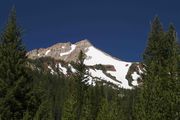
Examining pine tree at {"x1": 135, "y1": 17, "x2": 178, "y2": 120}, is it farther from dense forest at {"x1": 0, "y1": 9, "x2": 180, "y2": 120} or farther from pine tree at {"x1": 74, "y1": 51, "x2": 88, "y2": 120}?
pine tree at {"x1": 74, "y1": 51, "x2": 88, "y2": 120}

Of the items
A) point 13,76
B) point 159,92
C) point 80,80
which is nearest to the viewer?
point 13,76

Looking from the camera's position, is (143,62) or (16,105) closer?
(16,105)

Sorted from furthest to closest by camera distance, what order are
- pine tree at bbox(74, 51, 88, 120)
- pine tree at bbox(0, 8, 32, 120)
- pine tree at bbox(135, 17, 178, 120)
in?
pine tree at bbox(74, 51, 88, 120) < pine tree at bbox(135, 17, 178, 120) < pine tree at bbox(0, 8, 32, 120)

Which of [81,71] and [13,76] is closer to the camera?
[13,76]

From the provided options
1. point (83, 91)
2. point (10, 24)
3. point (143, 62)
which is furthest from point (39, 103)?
point (83, 91)

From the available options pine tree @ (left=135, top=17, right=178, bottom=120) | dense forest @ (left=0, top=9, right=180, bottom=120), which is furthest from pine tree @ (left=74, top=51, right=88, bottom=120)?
pine tree @ (left=135, top=17, right=178, bottom=120)

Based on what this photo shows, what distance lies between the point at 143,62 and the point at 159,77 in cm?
895

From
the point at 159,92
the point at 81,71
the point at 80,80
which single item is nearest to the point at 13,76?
the point at 159,92

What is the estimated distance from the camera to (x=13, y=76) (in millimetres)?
27328

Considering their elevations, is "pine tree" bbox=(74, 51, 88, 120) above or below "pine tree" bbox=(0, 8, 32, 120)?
above

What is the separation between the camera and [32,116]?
1062 inches

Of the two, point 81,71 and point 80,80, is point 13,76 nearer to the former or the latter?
point 81,71

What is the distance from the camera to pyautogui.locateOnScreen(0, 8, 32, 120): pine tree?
26.6 metres

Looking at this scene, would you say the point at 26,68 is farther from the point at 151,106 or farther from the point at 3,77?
the point at 151,106
